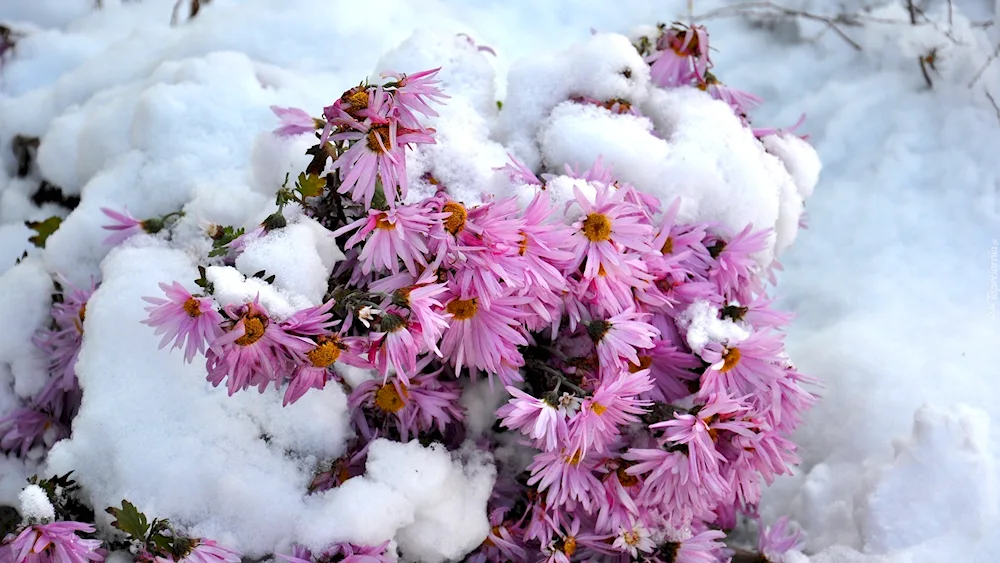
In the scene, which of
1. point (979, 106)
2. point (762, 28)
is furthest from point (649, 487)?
point (762, 28)

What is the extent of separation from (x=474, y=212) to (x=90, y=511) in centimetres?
62

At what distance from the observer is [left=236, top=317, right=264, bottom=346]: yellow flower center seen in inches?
30.4

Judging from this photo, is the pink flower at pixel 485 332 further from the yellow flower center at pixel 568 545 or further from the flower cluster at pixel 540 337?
the yellow flower center at pixel 568 545

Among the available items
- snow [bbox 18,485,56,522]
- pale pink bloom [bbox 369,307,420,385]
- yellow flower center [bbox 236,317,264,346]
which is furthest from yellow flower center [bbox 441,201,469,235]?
snow [bbox 18,485,56,522]

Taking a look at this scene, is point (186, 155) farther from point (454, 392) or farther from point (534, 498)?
point (534, 498)

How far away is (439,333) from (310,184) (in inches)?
9.9

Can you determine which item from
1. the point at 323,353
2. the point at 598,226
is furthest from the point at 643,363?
the point at 323,353

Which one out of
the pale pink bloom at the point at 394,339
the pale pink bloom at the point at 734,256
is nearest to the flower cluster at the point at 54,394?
the pale pink bloom at the point at 394,339

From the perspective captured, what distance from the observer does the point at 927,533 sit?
1162mm

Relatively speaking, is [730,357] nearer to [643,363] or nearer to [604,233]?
[643,363]

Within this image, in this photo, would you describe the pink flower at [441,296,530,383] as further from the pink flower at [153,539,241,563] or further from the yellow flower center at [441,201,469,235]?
the pink flower at [153,539,241,563]

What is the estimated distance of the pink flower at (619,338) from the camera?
3.10 ft

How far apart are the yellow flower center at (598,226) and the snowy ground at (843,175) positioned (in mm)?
400

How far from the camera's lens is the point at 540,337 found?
1.08m
